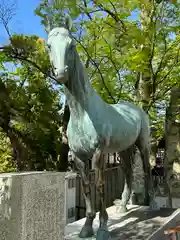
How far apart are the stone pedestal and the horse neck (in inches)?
36.4

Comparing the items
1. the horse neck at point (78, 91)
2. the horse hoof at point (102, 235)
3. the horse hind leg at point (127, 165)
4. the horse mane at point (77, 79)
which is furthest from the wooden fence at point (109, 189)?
the horse mane at point (77, 79)

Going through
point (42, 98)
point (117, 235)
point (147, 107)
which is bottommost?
point (117, 235)

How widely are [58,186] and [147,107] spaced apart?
178 inches

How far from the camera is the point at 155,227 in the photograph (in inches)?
193

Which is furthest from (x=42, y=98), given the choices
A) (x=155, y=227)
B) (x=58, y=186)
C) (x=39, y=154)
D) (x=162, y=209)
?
(x=58, y=186)

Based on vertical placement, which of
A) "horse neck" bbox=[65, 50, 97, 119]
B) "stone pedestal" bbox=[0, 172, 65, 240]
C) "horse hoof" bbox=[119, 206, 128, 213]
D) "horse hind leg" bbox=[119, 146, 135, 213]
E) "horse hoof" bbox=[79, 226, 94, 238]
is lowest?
"horse hoof" bbox=[79, 226, 94, 238]

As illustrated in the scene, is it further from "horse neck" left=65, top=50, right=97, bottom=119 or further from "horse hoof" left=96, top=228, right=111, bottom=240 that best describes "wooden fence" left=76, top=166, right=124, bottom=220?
"horse neck" left=65, top=50, right=97, bottom=119

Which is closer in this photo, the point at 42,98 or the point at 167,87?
the point at 167,87

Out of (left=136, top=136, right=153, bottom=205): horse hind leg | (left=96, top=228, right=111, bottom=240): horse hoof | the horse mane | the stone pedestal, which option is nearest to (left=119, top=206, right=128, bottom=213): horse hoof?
(left=136, top=136, right=153, bottom=205): horse hind leg

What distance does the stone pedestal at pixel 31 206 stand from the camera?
111 inches

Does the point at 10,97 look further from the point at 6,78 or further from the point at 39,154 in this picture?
the point at 39,154

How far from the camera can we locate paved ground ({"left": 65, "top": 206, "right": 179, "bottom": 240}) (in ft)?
14.7

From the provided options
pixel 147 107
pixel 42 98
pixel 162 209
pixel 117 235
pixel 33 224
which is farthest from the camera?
pixel 42 98

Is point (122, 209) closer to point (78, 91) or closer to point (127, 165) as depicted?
point (127, 165)
